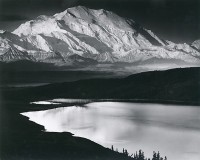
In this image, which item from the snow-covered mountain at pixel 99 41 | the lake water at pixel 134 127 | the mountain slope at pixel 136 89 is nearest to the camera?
the lake water at pixel 134 127

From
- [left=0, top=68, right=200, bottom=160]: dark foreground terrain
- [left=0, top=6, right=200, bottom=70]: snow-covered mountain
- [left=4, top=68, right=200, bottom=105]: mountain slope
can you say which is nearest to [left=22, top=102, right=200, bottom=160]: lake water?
[left=0, top=68, right=200, bottom=160]: dark foreground terrain

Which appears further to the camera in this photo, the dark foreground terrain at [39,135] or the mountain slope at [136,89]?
the mountain slope at [136,89]

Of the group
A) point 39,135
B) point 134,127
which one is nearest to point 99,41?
point 134,127

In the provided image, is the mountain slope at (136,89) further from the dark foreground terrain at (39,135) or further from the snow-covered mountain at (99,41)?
the snow-covered mountain at (99,41)

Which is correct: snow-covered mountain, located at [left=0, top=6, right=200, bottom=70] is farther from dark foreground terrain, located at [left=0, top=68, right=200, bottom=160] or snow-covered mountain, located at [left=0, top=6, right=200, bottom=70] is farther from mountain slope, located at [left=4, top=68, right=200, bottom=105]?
dark foreground terrain, located at [left=0, top=68, right=200, bottom=160]

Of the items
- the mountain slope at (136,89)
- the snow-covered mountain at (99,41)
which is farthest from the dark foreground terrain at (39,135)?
the snow-covered mountain at (99,41)

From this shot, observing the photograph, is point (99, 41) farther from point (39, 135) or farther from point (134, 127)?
point (39, 135)

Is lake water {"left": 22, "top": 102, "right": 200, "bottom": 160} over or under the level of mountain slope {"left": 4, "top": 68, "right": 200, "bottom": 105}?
under

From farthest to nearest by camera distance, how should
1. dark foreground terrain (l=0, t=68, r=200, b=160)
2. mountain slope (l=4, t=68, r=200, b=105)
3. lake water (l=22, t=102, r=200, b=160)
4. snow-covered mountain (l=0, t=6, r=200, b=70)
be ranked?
snow-covered mountain (l=0, t=6, r=200, b=70), mountain slope (l=4, t=68, r=200, b=105), lake water (l=22, t=102, r=200, b=160), dark foreground terrain (l=0, t=68, r=200, b=160)
